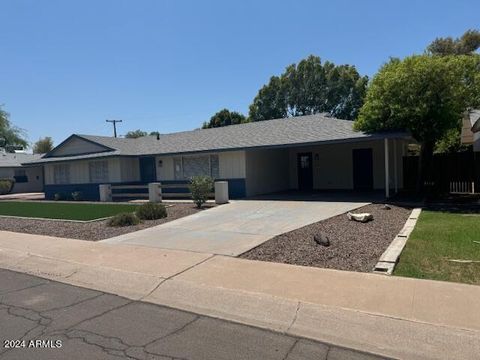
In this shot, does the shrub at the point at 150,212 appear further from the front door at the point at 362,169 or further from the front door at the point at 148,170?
the front door at the point at 362,169

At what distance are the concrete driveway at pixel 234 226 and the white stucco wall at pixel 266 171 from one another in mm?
4347

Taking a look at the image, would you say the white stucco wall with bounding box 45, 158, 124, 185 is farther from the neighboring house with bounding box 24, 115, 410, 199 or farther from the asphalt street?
the asphalt street

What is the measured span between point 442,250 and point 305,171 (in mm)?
16274

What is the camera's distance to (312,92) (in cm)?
4866

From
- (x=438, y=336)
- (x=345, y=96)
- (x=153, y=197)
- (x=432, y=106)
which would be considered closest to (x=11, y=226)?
(x=153, y=197)

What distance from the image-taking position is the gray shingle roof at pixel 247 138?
19.4 meters

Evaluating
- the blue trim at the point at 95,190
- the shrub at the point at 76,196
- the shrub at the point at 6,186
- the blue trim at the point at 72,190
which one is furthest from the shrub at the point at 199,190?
the shrub at the point at 6,186

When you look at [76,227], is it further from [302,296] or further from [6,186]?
[6,186]

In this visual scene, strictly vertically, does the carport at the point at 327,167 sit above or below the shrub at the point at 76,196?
above

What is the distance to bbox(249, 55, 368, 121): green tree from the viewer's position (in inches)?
1857

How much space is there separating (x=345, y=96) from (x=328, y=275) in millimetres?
43017

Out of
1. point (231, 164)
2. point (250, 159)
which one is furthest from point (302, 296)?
point (231, 164)

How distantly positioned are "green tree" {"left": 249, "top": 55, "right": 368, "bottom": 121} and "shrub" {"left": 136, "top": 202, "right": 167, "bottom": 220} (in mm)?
34492

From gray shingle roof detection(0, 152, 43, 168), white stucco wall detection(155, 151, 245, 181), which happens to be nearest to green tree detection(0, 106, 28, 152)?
gray shingle roof detection(0, 152, 43, 168)
